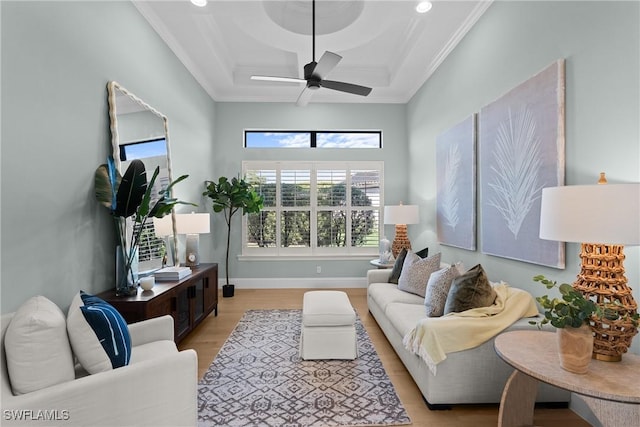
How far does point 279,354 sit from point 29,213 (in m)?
2.15

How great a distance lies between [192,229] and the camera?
147 inches

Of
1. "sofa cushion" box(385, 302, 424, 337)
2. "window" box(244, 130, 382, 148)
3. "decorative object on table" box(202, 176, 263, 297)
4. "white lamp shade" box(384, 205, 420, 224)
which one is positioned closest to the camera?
"sofa cushion" box(385, 302, 424, 337)

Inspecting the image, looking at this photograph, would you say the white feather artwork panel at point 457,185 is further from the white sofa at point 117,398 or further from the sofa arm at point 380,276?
the white sofa at point 117,398

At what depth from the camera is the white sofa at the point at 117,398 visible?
4.36ft

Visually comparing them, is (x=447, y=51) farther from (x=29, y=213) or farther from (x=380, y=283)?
(x=29, y=213)

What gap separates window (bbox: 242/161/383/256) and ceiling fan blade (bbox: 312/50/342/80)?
2.59m

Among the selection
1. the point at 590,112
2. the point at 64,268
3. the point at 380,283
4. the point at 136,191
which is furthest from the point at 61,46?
the point at 380,283

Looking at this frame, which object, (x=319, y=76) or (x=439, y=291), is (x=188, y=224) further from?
(x=439, y=291)

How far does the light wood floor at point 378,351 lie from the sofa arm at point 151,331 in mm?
601

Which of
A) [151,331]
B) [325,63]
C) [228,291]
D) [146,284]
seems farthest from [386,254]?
[151,331]

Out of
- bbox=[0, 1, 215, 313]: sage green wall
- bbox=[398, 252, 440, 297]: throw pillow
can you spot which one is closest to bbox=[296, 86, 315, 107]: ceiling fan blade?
bbox=[0, 1, 215, 313]: sage green wall

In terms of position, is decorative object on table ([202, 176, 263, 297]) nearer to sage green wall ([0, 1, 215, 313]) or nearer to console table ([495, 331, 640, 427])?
sage green wall ([0, 1, 215, 313])

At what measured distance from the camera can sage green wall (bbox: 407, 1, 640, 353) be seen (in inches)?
70.1

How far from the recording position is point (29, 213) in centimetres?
189
